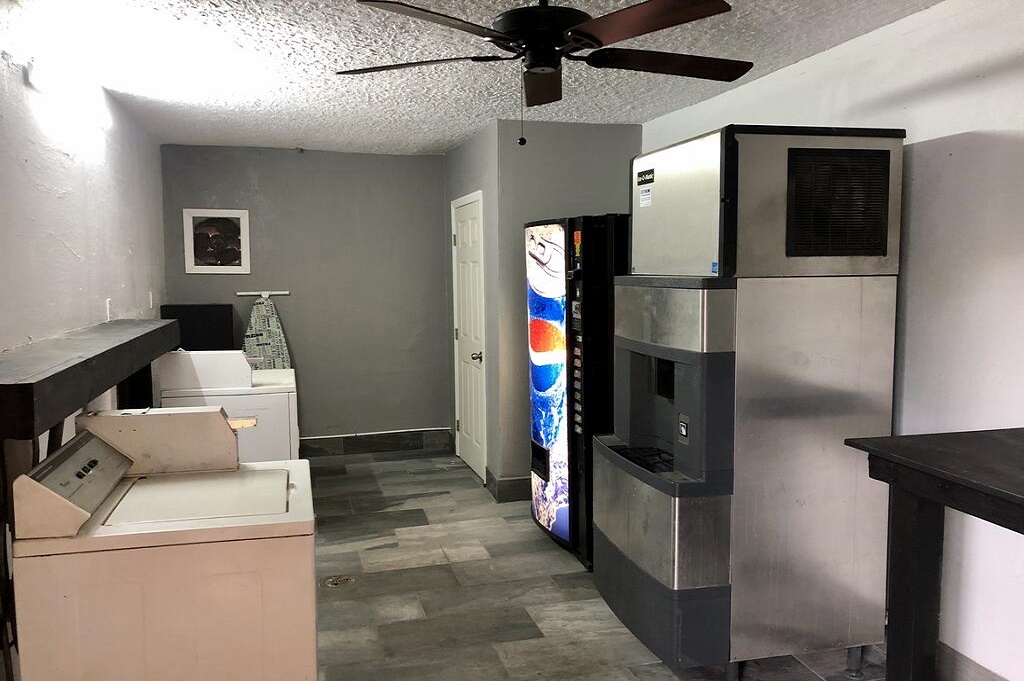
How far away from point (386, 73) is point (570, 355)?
1.61m

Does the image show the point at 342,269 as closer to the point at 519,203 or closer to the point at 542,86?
the point at 519,203

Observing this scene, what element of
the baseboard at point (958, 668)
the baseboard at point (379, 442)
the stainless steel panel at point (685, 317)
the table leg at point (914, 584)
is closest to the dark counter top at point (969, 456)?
the table leg at point (914, 584)

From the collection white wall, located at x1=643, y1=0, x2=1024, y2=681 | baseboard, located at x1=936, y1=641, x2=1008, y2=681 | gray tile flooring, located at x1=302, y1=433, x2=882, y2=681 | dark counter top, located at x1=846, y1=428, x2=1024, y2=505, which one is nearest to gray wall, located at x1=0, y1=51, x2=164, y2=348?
gray tile flooring, located at x1=302, y1=433, x2=882, y2=681

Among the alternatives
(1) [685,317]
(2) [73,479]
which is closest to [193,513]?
(2) [73,479]

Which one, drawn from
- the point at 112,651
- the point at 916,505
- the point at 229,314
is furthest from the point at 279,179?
the point at 916,505

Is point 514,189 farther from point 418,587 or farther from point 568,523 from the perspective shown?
point 418,587

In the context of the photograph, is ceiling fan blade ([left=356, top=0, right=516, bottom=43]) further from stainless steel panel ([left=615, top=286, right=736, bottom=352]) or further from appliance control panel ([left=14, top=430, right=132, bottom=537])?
appliance control panel ([left=14, top=430, right=132, bottom=537])

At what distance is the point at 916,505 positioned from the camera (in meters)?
2.04

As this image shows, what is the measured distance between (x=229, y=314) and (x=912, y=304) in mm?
4371

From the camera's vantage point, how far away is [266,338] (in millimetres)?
5758

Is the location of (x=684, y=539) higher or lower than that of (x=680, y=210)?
lower

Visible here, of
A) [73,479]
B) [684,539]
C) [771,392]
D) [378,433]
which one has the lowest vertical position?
[378,433]

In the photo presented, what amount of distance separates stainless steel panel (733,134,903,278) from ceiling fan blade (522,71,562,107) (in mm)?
654

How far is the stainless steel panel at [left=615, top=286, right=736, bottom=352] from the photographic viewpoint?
260cm
